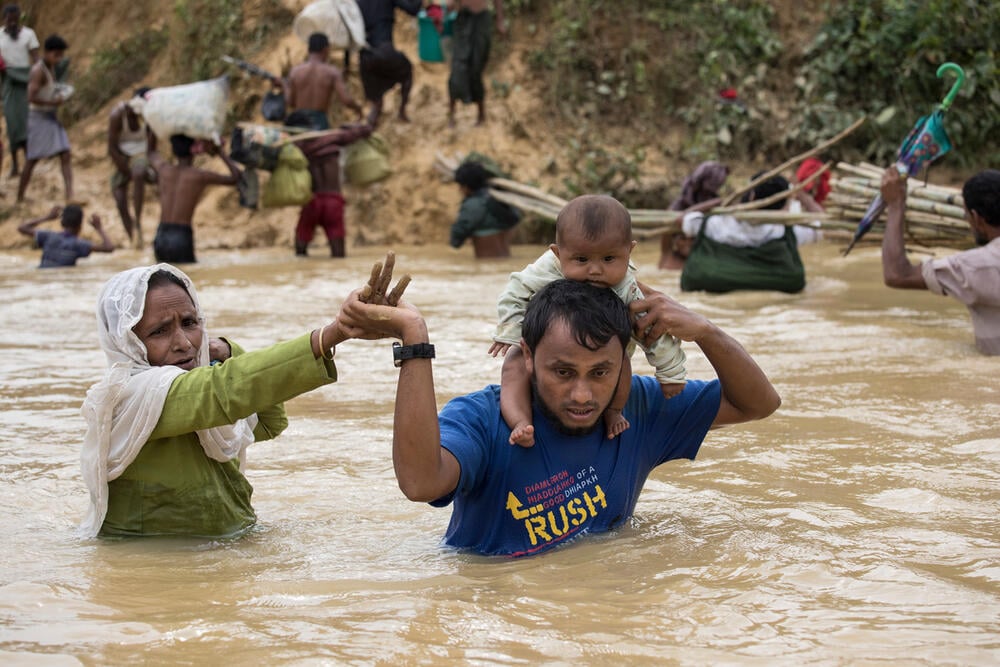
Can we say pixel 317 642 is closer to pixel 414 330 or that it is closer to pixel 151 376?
pixel 414 330

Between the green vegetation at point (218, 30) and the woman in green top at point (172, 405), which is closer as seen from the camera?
the woman in green top at point (172, 405)

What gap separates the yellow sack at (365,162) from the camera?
38.0 feet

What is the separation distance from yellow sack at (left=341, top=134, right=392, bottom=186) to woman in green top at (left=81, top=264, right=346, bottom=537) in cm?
837

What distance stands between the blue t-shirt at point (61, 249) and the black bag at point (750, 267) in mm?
5892

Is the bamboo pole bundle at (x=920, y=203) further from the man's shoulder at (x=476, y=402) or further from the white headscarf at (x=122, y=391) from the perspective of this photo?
the white headscarf at (x=122, y=391)

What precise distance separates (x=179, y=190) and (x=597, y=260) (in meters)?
8.41

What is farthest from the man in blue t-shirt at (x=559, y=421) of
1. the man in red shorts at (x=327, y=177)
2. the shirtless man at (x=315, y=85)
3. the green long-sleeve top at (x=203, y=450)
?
the shirtless man at (x=315, y=85)

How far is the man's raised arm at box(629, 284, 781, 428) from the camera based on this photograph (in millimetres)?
2848

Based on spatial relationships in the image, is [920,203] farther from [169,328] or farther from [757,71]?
[757,71]

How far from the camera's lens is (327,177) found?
1152cm

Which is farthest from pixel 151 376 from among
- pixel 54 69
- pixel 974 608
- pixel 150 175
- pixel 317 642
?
pixel 54 69

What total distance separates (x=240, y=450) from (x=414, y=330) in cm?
92

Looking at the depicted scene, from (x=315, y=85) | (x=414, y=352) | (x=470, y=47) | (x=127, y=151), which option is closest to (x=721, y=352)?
(x=414, y=352)

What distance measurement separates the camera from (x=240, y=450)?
3.30 m
